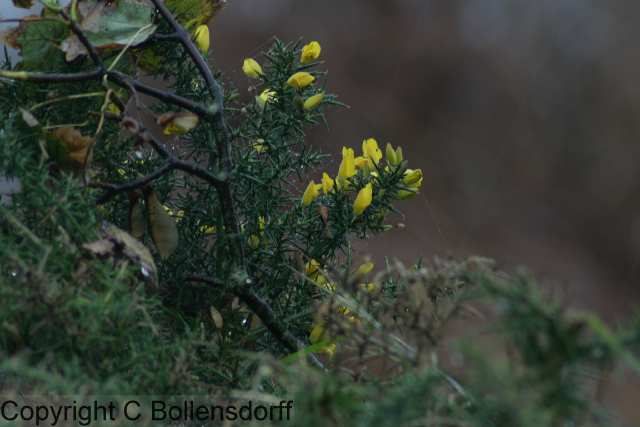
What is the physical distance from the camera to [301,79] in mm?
753

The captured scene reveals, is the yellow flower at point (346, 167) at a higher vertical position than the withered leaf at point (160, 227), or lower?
higher

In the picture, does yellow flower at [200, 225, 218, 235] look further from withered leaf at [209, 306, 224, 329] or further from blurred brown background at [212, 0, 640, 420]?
blurred brown background at [212, 0, 640, 420]

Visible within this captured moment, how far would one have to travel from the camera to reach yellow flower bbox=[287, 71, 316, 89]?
0.75 meters

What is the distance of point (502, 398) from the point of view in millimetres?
350

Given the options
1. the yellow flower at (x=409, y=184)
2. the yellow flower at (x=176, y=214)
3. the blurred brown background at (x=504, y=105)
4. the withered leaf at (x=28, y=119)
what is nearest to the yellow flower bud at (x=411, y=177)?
the yellow flower at (x=409, y=184)

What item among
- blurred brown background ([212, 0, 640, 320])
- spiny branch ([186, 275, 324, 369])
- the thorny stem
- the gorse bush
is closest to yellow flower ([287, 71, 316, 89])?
the gorse bush

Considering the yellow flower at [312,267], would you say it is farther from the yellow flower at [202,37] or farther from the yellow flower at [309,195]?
the yellow flower at [202,37]

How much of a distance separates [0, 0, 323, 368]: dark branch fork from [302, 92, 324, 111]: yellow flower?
0.11 meters

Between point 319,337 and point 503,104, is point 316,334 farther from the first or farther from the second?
point 503,104

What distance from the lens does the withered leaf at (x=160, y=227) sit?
642 millimetres

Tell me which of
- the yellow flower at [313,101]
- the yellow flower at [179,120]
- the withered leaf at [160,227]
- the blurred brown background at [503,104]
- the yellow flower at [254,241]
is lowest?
the withered leaf at [160,227]

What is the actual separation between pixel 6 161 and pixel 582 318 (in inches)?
15.8

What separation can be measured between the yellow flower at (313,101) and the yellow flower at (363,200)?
0.30 ft

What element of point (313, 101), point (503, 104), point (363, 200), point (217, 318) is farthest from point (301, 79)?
point (503, 104)
